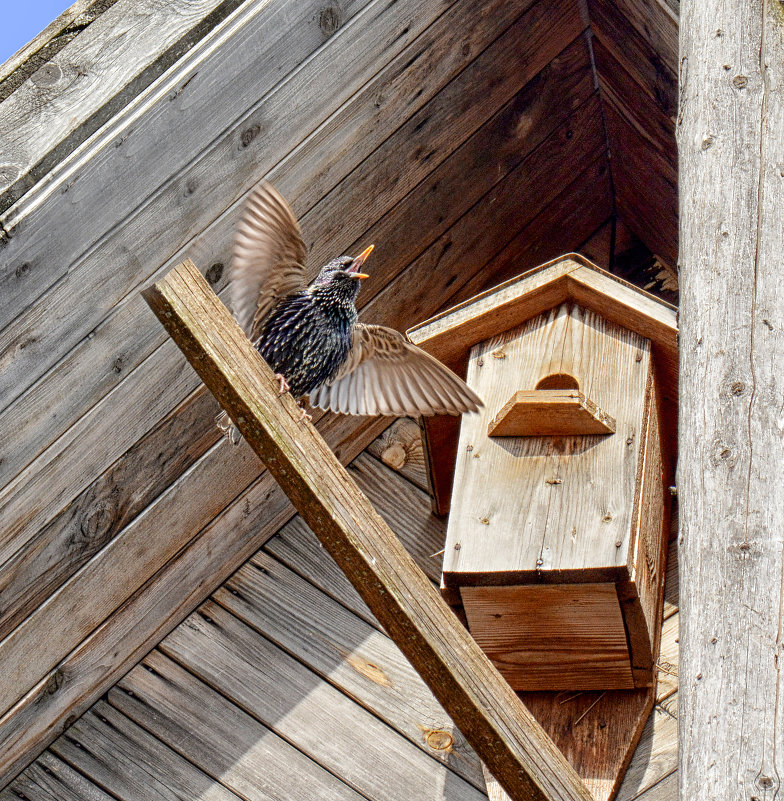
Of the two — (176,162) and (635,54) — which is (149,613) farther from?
A: (635,54)

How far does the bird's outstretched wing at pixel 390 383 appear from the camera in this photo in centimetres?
239

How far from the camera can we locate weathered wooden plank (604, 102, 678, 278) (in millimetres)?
3148

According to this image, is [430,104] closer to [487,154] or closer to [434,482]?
[487,154]

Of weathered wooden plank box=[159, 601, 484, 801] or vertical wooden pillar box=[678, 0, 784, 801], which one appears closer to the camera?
vertical wooden pillar box=[678, 0, 784, 801]

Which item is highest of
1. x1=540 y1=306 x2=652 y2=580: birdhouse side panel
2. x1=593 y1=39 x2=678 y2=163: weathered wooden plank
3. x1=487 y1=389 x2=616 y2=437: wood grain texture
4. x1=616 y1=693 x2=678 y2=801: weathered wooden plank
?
x1=593 y1=39 x2=678 y2=163: weathered wooden plank

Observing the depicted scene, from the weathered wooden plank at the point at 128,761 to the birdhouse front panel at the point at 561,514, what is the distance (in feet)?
2.65

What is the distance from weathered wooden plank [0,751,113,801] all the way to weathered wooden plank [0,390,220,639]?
0.46 meters

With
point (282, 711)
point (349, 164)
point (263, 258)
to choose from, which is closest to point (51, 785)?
point (282, 711)

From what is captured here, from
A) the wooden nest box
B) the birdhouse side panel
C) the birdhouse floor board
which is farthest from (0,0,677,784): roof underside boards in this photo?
the birdhouse floor board

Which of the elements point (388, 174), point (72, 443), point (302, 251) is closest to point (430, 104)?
point (388, 174)

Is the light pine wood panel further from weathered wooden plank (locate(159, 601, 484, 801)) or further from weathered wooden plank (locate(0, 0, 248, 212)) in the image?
weathered wooden plank (locate(159, 601, 484, 801))

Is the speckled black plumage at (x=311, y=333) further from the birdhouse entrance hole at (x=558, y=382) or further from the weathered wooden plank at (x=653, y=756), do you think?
the weathered wooden plank at (x=653, y=756)

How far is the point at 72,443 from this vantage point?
8.30 feet

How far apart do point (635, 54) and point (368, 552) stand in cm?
164
